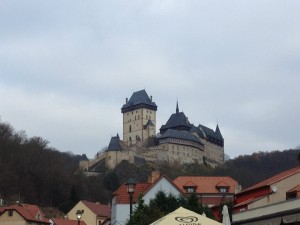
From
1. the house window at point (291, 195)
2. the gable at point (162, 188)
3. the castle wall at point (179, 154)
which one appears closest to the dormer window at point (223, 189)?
the gable at point (162, 188)

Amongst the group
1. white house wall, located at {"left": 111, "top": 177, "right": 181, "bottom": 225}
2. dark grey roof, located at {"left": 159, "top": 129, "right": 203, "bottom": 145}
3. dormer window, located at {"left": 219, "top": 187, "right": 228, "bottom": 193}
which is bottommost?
white house wall, located at {"left": 111, "top": 177, "right": 181, "bottom": 225}

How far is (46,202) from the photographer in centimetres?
11000

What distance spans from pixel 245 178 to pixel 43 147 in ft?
179

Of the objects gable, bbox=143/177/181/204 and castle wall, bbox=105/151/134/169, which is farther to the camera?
castle wall, bbox=105/151/134/169

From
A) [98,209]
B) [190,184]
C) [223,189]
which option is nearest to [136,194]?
[190,184]

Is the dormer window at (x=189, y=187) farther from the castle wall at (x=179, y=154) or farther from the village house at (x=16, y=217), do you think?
the castle wall at (x=179, y=154)

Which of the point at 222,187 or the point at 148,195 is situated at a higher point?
the point at 222,187

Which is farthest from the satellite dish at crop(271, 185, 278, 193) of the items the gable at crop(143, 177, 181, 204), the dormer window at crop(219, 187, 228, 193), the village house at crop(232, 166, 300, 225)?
the dormer window at crop(219, 187, 228, 193)

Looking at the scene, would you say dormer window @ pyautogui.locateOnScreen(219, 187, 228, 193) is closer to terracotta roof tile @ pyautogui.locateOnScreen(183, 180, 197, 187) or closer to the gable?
terracotta roof tile @ pyautogui.locateOnScreen(183, 180, 197, 187)

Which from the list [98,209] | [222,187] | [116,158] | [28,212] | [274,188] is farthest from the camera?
[116,158]

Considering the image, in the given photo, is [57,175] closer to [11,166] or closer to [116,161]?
[11,166]

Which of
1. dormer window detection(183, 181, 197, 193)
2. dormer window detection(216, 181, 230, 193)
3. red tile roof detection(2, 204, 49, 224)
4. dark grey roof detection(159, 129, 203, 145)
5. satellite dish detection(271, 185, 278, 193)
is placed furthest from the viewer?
dark grey roof detection(159, 129, 203, 145)

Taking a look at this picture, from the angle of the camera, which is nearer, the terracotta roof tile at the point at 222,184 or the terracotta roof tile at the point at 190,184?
the terracotta roof tile at the point at 190,184

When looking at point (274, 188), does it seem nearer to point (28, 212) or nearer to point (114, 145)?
point (28, 212)
